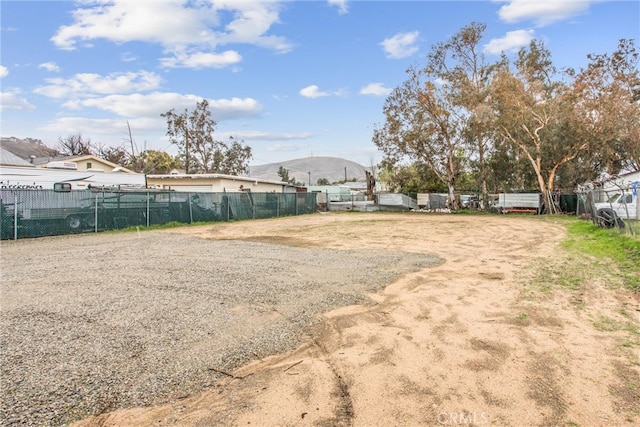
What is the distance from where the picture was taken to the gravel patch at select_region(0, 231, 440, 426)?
2781mm

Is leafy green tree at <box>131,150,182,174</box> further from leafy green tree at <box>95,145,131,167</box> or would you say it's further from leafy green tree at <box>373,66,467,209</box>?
leafy green tree at <box>373,66,467,209</box>

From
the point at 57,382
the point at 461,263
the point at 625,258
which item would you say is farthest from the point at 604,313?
the point at 57,382

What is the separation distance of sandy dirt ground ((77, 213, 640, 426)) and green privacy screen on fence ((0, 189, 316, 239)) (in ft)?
42.0

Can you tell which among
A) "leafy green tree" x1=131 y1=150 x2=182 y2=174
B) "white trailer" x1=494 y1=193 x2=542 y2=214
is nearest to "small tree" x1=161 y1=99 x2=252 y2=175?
"leafy green tree" x1=131 y1=150 x2=182 y2=174

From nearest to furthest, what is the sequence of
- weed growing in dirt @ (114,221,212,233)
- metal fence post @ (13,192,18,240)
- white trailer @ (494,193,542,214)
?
metal fence post @ (13,192,18,240) → weed growing in dirt @ (114,221,212,233) → white trailer @ (494,193,542,214)

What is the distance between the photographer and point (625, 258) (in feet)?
24.6

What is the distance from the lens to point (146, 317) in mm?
4270

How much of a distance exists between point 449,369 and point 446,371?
46mm

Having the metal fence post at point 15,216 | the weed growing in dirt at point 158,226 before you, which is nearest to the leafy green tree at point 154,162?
the weed growing in dirt at point 158,226

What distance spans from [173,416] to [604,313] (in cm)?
490

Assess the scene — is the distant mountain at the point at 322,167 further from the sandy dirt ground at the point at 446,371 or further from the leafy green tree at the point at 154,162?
the sandy dirt ground at the point at 446,371

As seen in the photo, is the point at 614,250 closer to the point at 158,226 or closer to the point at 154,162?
the point at 158,226

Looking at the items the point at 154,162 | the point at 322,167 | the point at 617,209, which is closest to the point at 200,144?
the point at 154,162

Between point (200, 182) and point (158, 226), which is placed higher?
point (200, 182)
